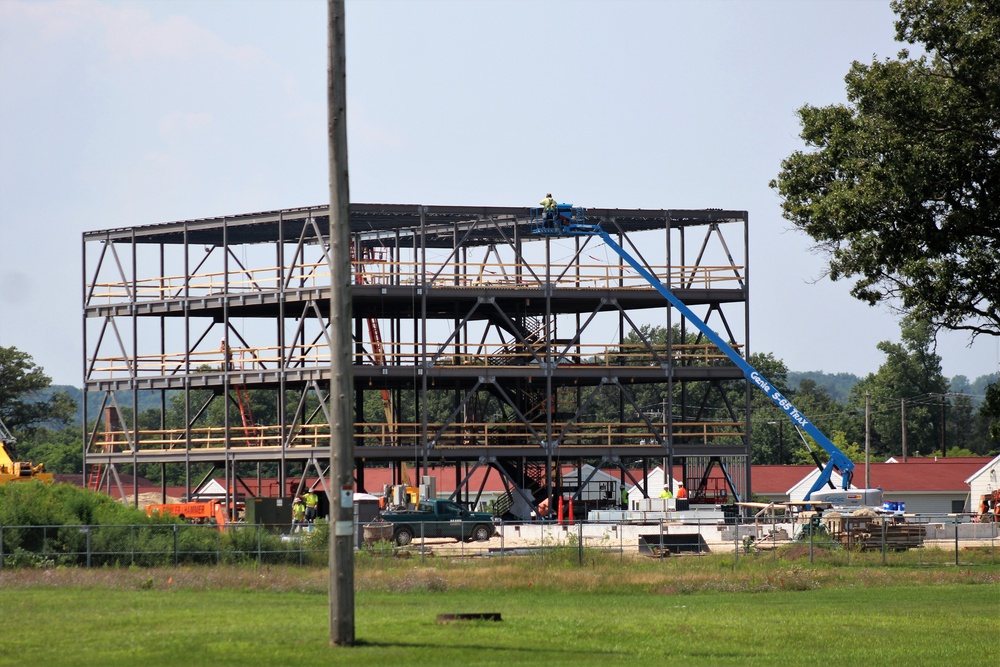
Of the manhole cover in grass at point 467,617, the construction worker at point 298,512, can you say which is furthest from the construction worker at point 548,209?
the manhole cover in grass at point 467,617

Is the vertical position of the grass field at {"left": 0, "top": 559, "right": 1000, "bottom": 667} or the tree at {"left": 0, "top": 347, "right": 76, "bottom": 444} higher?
the tree at {"left": 0, "top": 347, "right": 76, "bottom": 444}

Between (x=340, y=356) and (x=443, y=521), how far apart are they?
30045 mm

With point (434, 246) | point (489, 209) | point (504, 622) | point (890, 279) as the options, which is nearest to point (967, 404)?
point (434, 246)

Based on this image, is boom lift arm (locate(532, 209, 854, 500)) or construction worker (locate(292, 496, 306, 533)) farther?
boom lift arm (locate(532, 209, 854, 500))

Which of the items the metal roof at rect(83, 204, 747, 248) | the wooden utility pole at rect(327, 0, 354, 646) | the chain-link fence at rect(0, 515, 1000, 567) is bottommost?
the chain-link fence at rect(0, 515, 1000, 567)

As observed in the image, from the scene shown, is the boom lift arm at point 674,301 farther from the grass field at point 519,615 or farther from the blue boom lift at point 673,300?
the grass field at point 519,615

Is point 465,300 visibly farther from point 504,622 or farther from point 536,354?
point 504,622

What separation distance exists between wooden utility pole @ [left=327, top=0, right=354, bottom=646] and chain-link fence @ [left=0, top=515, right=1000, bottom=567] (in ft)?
54.5

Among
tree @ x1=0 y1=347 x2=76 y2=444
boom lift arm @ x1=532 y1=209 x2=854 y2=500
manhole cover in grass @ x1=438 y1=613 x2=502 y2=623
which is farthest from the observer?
tree @ x1=0 y1=347 x2=76 y2=444

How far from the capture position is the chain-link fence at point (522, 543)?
36.2 metres

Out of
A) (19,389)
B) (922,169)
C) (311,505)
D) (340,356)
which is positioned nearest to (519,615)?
(340,356)

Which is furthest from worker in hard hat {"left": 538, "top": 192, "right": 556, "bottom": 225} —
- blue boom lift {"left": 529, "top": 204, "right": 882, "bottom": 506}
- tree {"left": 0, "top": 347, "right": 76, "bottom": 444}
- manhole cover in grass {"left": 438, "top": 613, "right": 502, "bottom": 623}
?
tree {"left": 0, "top": 347, "right": 76, "bottom": 444}

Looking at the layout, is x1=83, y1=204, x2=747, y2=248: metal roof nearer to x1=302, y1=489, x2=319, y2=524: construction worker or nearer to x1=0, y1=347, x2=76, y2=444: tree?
x1=302, y1=489, x2=319, y2=524: construction worker

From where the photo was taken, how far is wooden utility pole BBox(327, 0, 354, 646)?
19.0 m
